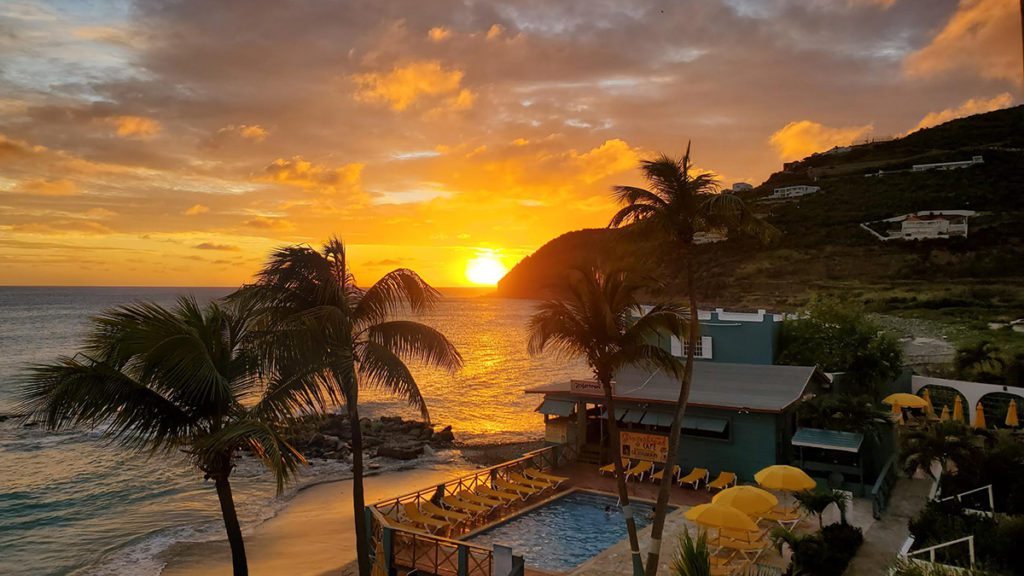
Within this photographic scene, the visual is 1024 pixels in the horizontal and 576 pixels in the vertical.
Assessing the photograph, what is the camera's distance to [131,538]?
84.7ft

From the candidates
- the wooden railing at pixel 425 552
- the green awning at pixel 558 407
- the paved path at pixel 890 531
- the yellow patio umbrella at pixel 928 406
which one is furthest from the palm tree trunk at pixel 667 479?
the yellow patio umbrella at pixel 928 406

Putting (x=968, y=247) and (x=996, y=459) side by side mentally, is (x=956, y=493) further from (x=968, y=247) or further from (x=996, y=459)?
(x=968, y=247)

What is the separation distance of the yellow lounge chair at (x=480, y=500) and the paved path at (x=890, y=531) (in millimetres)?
9232

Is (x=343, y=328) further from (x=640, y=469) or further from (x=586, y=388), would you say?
(x=586, y=388)

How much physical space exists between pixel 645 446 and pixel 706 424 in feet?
8.28

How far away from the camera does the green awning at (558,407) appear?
→ 24391mm

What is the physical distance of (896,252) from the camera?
7675 centimetres

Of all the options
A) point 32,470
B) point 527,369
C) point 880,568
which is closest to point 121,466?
point 32,470

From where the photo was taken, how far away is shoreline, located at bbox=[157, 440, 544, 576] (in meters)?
21.8

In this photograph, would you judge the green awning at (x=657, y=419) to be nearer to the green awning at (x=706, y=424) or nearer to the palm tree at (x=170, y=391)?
the green awning at (x=706, y=424)

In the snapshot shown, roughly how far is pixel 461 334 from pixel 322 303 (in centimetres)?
13272

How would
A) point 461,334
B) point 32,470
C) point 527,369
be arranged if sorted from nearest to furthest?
point 32,470, point 527,369, point 461,334

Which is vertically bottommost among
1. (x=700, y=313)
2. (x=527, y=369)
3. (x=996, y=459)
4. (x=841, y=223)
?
(x=527, y=369)

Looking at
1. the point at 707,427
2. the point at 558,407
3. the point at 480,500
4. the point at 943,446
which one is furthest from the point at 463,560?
the point at 943,446
